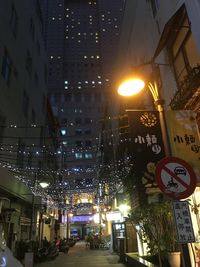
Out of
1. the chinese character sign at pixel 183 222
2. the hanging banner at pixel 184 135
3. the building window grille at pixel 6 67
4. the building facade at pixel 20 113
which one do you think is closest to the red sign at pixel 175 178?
the chinese character sign at pixel 183 222

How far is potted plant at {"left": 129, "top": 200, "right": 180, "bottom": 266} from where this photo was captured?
8562 mm

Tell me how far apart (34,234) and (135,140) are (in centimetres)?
1895

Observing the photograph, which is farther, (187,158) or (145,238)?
(145,238)

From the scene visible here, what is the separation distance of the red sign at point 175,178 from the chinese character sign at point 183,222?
245 mm

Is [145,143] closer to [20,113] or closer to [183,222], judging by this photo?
[183,222]

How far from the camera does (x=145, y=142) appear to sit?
7.69 m

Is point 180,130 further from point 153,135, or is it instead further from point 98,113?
point 98,113

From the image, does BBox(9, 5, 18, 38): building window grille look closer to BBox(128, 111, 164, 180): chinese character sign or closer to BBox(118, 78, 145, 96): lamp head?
BBox(128, 111, 164, 180): chinese character sign

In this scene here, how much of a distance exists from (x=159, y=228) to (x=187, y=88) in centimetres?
507

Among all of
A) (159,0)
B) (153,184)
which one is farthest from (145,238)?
(159,0)

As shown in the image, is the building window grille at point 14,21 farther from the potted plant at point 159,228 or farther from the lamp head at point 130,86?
the potted plant at point 159,228

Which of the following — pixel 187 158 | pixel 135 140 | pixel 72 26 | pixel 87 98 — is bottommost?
pixel 187 158

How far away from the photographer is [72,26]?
117062 mm

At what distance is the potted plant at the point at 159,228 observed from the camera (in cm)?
856
